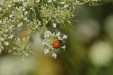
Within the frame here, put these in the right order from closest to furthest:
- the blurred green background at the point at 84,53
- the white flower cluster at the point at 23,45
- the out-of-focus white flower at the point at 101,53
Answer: the white flower cluster at the point at 23,45 < the blurred green background at the point at 84,53 < the out-of-focus white flower at the point at 101,53

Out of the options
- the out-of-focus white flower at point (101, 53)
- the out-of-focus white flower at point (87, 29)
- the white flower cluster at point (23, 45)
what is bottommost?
the out-of-focus white flower at point (101, 53)

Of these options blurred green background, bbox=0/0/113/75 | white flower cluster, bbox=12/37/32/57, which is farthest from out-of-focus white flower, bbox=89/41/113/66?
white flower cluster, bbox=12/37/32/57

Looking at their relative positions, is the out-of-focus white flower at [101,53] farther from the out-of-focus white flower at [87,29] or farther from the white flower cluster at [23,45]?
the white flower cluster at [23,45]

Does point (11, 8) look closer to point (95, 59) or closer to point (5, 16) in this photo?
point (5, 16)

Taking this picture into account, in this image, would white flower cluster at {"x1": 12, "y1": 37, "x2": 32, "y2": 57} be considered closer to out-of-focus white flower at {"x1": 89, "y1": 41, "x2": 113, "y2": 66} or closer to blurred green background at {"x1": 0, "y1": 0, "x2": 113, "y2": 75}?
blurred green background at {"x1": 0, "y1": 0, "x2": 113, "y2": 75}

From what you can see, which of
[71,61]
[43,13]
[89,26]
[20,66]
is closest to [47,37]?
[43,13]

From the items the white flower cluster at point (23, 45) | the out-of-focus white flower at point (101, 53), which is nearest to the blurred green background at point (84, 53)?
the out-of-focus white flower at point (101, 53)

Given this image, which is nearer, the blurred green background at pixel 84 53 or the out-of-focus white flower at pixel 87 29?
the blurred green background at pixel 84 53
